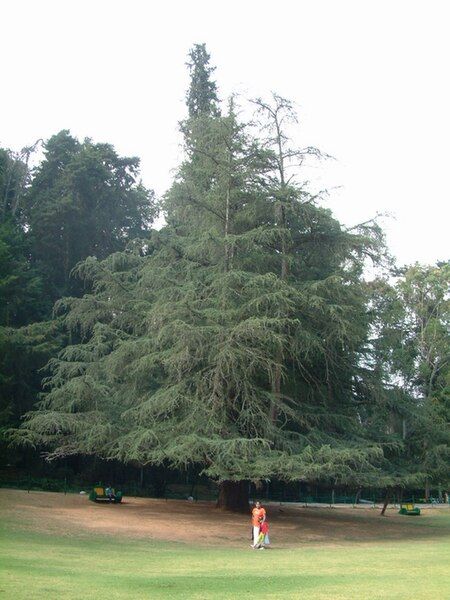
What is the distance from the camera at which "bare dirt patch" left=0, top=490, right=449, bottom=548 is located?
2270 cm

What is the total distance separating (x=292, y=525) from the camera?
28516 millimetres

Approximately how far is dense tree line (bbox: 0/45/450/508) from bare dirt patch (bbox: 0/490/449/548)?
2013 mm

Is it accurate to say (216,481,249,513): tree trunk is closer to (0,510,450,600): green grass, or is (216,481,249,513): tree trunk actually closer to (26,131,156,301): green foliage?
(0,510,450,600): green grass

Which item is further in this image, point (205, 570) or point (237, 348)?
point (237, 348)

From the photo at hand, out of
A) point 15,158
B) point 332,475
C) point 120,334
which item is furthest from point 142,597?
point 15,158

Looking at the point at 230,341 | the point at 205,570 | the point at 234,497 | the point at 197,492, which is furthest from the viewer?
the point at 197,492

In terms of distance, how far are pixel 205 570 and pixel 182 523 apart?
37.8 ft

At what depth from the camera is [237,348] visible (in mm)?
27484

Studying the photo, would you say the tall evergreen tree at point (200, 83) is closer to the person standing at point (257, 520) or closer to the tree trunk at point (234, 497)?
the tree trunk at point (234, 497)

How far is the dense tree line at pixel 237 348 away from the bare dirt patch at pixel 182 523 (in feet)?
6.60

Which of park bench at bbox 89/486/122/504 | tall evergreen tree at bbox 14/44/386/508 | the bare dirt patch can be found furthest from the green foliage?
the bare dirt patch

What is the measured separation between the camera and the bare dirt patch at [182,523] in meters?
22.7

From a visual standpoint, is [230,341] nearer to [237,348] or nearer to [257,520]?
[237,348]

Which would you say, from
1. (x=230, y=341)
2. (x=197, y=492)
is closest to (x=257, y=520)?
(x=230, y=341)
